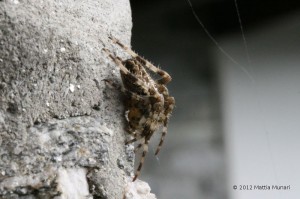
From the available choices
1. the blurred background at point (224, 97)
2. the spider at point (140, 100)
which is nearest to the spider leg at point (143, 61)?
the spider at point (140, 100)

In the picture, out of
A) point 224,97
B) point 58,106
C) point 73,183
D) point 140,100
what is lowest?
point 73,183

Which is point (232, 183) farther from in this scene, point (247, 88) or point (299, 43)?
point (299, 43)

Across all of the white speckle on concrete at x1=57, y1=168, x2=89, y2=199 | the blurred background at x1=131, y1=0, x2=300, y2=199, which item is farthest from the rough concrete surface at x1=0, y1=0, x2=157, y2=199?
the blurred background at x1=131, y1=0, x2=300, y2=199

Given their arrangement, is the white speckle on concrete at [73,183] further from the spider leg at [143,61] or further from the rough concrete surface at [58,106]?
the spider leg at [143,61]

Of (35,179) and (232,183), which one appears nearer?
(35,179)

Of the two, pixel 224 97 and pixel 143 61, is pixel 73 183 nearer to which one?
pixel 143 61

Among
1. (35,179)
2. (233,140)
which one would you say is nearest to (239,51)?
(233,140)

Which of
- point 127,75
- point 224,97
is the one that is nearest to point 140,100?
point 127,75
